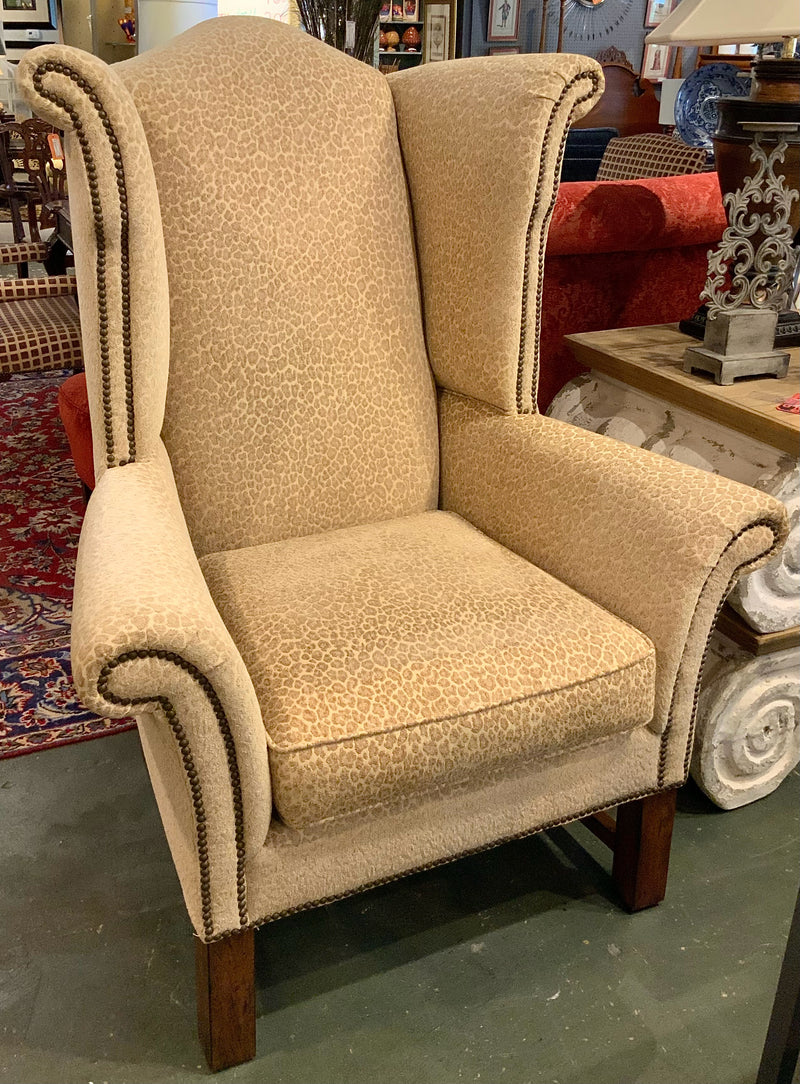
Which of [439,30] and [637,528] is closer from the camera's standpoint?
[637,528]

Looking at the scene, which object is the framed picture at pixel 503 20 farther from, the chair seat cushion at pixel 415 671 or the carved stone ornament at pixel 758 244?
the chair seat cushion at pixel 415 671

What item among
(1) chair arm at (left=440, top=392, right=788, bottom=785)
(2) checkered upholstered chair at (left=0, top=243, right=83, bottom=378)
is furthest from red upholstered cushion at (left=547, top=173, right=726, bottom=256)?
(2) checkered upholstered chair at (left=0, top=243, right=83, bottom=378)

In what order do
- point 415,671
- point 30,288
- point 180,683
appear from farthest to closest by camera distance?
point 30,288 < point 415,671 < point 180,683

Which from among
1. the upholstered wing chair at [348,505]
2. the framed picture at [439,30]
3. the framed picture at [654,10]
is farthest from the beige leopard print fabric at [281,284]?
the framed picture at [654,10]

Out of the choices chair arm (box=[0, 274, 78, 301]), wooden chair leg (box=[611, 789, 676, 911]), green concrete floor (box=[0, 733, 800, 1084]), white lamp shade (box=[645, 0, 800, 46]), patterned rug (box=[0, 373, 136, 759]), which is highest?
white lamp shade (box=[645, 0, 800, 46])

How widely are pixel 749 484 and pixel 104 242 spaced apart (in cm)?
90

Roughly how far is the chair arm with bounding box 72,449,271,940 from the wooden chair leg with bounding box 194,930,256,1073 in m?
0.05

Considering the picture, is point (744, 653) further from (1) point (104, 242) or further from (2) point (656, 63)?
(2) point (656, 63)

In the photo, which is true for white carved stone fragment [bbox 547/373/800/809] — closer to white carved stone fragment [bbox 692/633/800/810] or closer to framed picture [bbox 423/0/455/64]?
white carved stone fragment [bbox 692/633/800/810]

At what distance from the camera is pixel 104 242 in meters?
1.08

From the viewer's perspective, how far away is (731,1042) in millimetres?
1114

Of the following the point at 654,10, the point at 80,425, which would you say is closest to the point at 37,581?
the point at 80,425

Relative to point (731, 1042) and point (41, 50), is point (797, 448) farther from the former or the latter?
point (41, 50)

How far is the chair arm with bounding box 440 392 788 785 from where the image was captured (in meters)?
1.08
